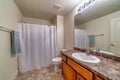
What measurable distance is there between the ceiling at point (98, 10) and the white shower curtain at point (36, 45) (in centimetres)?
130

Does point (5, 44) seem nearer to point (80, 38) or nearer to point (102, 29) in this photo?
point (80, 38)

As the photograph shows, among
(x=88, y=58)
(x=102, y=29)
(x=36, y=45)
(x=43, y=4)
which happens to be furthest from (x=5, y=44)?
(x=102, y=29)

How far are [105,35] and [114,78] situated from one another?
90 centimetres

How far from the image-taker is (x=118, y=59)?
3.54ft

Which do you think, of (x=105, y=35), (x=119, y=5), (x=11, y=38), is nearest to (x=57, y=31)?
(x=11, y=38)

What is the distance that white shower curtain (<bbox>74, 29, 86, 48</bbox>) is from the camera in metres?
1.83

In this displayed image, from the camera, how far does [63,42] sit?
297 cm

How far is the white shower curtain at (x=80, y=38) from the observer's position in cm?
183

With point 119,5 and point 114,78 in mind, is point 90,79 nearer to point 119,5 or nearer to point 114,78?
point 114,78

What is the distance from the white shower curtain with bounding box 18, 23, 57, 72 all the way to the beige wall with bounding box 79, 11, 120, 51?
161 centimetres

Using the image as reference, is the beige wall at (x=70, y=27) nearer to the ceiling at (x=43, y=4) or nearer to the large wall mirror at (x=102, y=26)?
the ceiling at (x=43, y=4)

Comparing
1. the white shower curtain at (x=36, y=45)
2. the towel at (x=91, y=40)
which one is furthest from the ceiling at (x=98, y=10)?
the white shower curtain at (x=36, y=45)

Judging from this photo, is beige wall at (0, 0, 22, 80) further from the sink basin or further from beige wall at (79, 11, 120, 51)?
beige wall at (79, 11, 120, 51)

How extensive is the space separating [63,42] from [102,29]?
5.88 ft
